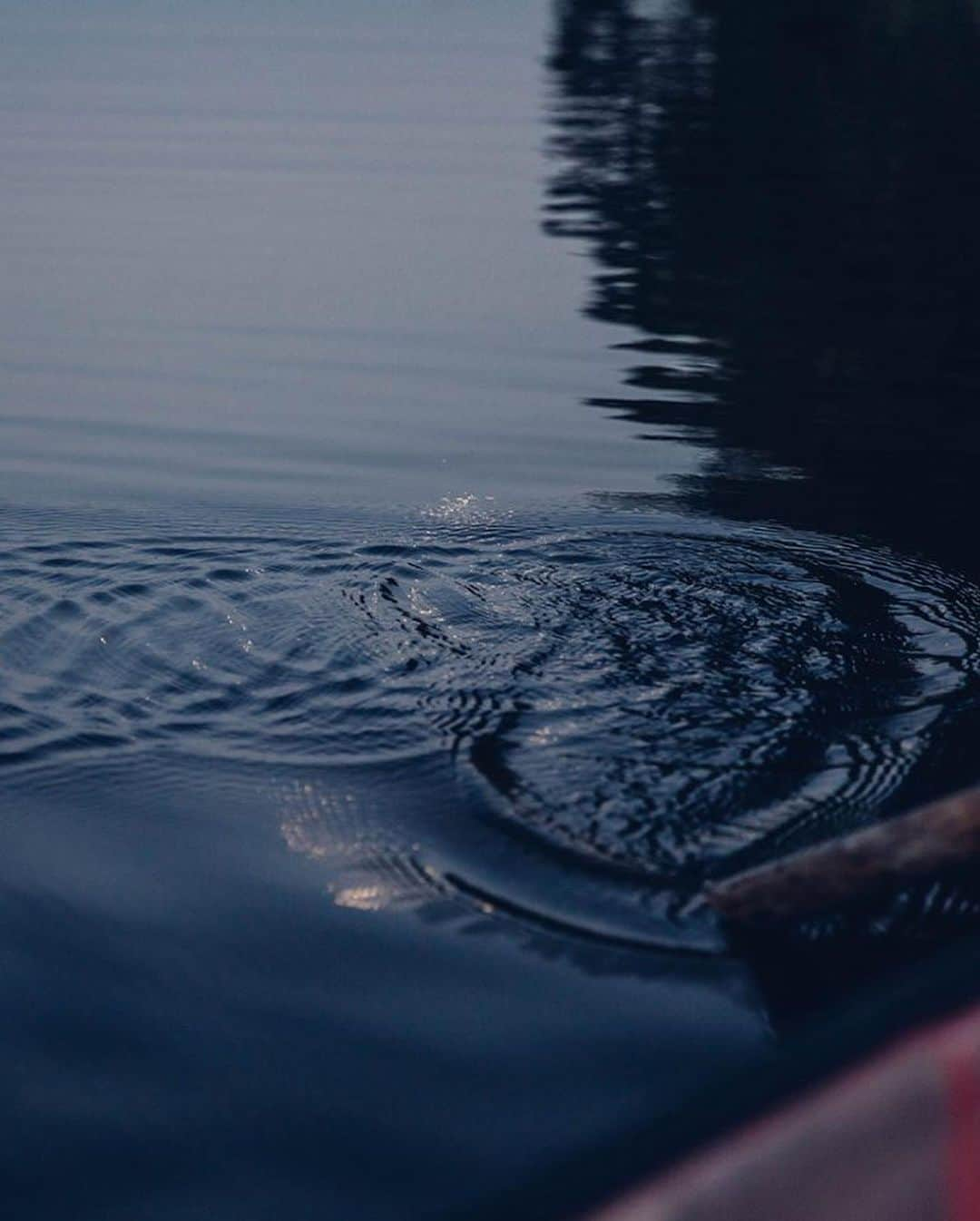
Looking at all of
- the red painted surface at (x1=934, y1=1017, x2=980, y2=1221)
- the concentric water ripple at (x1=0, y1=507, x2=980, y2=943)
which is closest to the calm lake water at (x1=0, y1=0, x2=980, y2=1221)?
the concentric water ripple at (x1=0, y1=507, x2=980, y2=943)

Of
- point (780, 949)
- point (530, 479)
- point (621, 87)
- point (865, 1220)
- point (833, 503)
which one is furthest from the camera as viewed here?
point (621, 87)

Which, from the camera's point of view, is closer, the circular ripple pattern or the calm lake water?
the calm lake water

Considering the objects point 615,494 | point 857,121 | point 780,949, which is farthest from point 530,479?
point 857,121

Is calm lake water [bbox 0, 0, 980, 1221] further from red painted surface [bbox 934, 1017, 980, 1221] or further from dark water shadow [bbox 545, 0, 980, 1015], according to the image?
red painted surface [bbox 934, 1017, 980, 1221]

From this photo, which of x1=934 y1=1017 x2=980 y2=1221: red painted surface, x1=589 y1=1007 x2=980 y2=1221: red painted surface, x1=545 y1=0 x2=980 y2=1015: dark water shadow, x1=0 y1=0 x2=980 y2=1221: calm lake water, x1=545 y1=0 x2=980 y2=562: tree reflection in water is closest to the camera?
x1=589 y1=1007 x2=980 y2=1221: red painted surface

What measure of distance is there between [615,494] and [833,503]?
77 cm

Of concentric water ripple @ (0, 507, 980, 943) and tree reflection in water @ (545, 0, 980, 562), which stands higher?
tree reflection in water @ (545, 0, 980, 562)

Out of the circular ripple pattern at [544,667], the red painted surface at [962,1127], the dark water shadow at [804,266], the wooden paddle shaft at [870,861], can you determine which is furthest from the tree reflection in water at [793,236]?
the red painted surface at [962,1127]

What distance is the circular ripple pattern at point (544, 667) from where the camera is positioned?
3.58m

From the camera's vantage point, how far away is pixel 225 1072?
2.71 metres

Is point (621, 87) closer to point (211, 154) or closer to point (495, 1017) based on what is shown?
point (211, 154)

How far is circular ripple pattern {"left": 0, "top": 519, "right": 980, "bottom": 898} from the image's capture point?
3.58m

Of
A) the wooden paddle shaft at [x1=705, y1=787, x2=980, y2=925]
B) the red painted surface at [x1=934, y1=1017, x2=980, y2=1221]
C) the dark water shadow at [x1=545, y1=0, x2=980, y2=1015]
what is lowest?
the wooden paddle shaft at [x1=705, y1=787, x2=980, y2=925]

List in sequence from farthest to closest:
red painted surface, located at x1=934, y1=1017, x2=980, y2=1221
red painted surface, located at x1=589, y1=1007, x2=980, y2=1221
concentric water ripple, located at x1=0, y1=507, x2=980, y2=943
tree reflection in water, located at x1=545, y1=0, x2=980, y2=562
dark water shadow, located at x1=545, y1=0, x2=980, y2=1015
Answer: tree reflection in water, located at x1=545, y1=0, x2=980, y2=562 < dark water shadow, located at x1=545, y1=0, x2=980, y2=1015 < concentric water ripple, located at x1=0, y1=507, x2=980, y2=943 < red painted surface, located at x1=934, y1=1017, x2=980, y2=1221 < red painted surface, located at x1=589, y1=1007, x2=980, y2=1221
